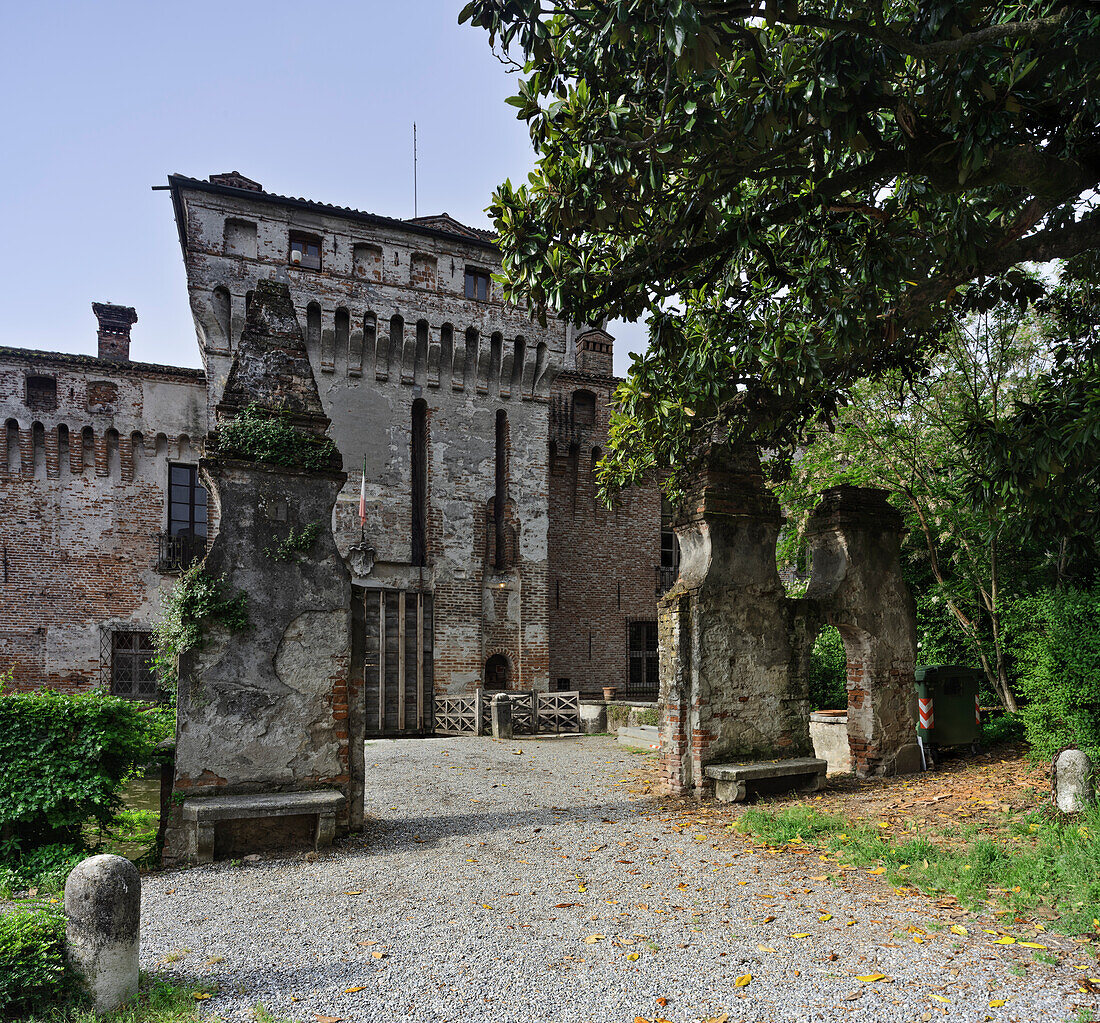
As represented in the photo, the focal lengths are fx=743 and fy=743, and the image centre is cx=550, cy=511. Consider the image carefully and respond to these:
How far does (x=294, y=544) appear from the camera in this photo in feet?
23.9

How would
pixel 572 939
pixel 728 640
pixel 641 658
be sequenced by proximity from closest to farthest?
pixel 572 939 < pixel 728 640 < pixel 641 658

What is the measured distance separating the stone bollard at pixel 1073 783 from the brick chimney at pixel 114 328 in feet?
74.0

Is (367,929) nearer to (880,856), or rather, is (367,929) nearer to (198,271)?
(880,856)

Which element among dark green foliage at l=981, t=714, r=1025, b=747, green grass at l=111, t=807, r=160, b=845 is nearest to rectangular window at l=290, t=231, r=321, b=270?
green grass at l=111, t=807, r=160, b=845

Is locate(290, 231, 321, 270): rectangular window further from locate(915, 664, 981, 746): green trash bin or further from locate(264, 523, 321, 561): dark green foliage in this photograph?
locate(915, 664, 981, 746): green trash bin

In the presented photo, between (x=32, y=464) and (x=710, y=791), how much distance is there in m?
18.0

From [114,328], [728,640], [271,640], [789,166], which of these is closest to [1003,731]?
[728,640]

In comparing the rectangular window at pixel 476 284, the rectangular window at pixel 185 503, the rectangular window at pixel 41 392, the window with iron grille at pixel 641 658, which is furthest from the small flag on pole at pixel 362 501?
the window with iron grille at pixel 641 658

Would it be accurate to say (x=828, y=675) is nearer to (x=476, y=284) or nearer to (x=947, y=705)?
(x=947, y=705)

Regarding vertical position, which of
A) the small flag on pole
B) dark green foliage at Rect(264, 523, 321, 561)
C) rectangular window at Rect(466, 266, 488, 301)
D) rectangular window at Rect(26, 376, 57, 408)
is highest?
rectangular window at Rect(466, 266, 488, 301)

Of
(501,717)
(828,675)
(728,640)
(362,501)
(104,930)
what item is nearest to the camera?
(104,930)

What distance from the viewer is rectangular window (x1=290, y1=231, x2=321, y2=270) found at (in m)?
19.3

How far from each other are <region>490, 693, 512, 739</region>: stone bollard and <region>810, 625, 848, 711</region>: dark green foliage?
23.1 ft

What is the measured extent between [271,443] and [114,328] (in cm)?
1732
